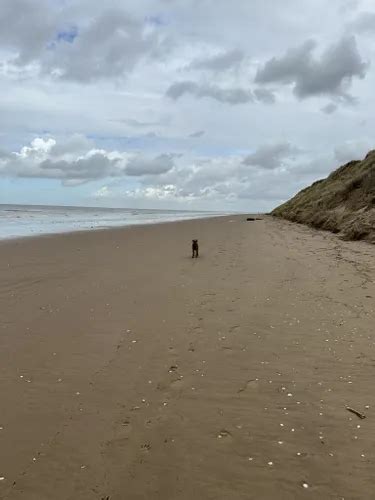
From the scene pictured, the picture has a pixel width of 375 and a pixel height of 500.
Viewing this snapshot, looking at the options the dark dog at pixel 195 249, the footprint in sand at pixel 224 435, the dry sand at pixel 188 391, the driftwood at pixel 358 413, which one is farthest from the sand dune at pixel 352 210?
the footprint in sand at pixel 224 435

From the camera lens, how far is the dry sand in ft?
11.5

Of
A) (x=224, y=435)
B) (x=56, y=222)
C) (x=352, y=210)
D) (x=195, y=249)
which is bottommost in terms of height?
(x=224, y=435)

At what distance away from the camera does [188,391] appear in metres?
5.04

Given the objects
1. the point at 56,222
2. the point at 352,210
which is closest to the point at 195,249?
the point at 352,210

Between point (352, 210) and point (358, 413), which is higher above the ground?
point (352, 210)

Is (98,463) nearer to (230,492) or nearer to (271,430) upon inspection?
(230,492)

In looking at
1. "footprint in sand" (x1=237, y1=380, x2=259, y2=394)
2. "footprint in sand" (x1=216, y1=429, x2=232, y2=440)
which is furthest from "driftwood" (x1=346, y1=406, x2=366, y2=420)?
"footprint in sand" (x1=216, y1=429, x2=232, y2=440)

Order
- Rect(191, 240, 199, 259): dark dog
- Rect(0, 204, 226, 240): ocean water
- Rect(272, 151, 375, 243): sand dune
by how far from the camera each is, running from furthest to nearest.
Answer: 1. Rect(0, 204, 226, 240): ocean water
2. Rect(272, 151, 375, 243): sand dune
3. Rect(191, 240, 199, 259): dark dog

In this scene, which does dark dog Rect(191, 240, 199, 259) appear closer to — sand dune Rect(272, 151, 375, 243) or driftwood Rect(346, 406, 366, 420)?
sand dune Rect(272, 151, 375, 243)

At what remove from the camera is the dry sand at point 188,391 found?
352 centimetres

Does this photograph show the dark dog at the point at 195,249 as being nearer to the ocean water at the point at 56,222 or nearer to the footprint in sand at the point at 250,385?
the footprint in sand at the point at 250,385

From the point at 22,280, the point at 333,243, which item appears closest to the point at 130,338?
the point at 22,280

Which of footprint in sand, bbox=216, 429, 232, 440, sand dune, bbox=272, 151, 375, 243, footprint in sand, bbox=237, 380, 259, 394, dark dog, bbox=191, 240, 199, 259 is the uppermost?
sand dune, bbox=272, 151, 375, 243

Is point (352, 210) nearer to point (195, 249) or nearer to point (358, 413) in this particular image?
point (195, 249)
